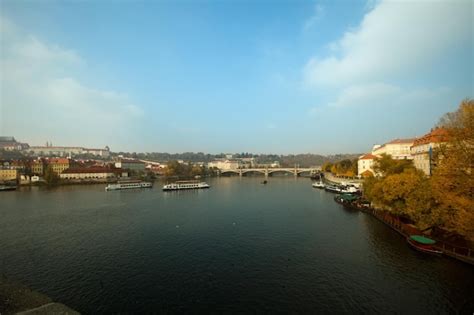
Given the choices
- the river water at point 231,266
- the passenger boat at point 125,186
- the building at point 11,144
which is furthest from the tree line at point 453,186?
the building at point 11,144

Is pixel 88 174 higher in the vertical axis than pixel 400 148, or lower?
lower

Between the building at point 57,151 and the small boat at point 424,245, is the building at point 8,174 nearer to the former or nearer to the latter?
the small boat at point 424,245

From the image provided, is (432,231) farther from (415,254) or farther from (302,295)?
(302,295)

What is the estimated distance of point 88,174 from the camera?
59688 mm

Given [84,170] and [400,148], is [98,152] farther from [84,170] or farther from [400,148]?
[400,148]

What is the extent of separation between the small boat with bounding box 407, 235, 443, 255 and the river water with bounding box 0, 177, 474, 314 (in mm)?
342

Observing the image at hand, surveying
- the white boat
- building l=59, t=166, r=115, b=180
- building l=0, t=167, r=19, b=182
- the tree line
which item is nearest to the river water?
the tree line

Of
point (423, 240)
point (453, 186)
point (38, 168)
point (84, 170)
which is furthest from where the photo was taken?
point (38, 168)

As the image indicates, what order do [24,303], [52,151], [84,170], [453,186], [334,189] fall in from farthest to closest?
[52,151], [84,170], [334,189], [453,186], [24,303]

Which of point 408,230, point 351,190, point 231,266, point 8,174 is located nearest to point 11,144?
point 8,174

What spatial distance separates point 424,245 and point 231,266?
9359mm

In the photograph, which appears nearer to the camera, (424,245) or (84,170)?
(424,245)

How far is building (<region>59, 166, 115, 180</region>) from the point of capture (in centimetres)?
5781

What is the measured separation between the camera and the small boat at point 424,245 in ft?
42.9
